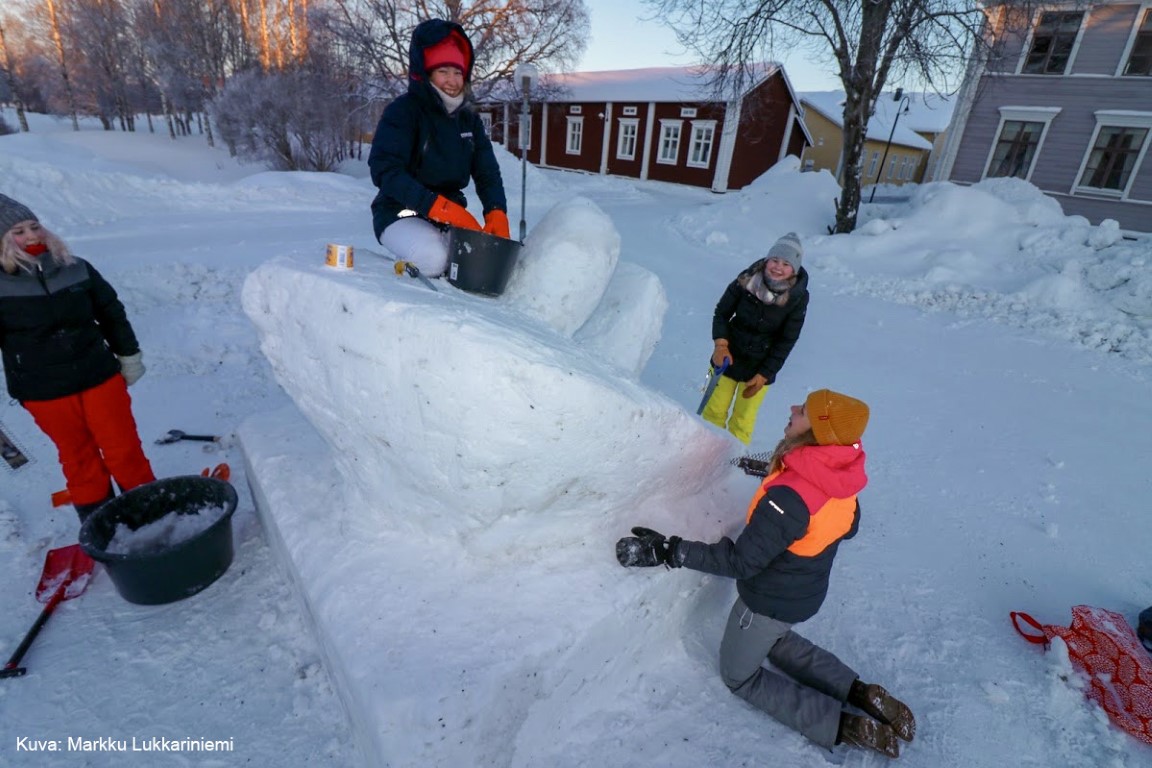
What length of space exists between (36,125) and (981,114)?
124 feet

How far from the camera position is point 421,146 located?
241cm

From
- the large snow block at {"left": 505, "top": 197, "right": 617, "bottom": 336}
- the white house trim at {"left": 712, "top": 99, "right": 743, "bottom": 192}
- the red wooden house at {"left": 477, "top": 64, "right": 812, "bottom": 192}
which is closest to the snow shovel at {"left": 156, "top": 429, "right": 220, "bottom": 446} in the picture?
the large snow block at {"left": 505, "top": 197, "right": 617, "bottom": 336}

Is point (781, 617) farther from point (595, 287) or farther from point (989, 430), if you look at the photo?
point (989, 430)

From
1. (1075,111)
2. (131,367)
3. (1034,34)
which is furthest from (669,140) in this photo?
(131,367)

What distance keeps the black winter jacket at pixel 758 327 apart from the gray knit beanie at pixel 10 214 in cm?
338

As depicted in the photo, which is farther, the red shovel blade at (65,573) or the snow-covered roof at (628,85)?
the snow-covered roof at (628,85)

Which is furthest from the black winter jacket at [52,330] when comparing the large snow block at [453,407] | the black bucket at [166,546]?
the large snow block at [453,407]

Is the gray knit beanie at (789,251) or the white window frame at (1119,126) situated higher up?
the white window frame at (1119,126)

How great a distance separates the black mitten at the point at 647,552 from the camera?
196 cm

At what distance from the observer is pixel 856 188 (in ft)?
32.2

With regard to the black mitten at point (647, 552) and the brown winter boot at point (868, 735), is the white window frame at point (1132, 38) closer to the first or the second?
the brown winter boot at point (868, 735)

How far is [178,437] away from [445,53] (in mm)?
2764

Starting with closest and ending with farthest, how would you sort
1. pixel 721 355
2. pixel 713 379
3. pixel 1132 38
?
1. pixel 721 355
2. pixel 713 379
3. pixel 1132 38

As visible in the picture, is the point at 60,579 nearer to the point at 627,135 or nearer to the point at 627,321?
the point at 627,321
